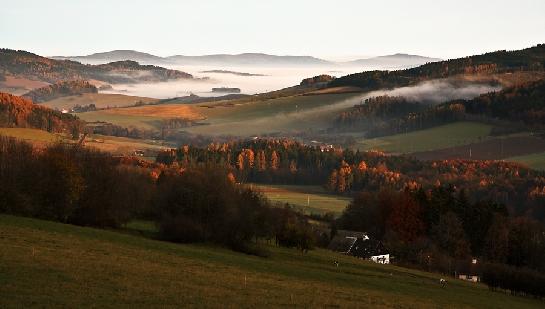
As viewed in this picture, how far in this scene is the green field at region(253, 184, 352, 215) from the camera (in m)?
128

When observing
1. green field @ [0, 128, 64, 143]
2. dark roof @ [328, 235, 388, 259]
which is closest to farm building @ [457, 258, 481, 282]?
dark roof @ [328, 235, 388, 259]

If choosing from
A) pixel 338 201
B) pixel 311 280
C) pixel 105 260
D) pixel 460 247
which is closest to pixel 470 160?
pixel 338 201

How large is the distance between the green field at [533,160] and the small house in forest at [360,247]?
293 ft

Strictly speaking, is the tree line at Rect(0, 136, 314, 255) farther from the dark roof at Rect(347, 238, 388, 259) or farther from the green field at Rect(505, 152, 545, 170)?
the green field at Rect(505, 152, 545, 170)

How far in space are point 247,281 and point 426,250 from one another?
51351 millimetres

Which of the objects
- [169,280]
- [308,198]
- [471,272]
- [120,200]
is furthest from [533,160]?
[169,280]

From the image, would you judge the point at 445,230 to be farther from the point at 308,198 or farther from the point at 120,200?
the point at 120,200

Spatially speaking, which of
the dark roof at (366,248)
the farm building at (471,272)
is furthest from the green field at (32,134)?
the farm building at (471,272)

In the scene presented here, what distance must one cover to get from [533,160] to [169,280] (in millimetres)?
162126

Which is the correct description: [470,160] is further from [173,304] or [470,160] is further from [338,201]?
[173,304]

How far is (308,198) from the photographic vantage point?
139 metres

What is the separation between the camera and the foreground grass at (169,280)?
29.5 m

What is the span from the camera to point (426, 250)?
8638 centimetres

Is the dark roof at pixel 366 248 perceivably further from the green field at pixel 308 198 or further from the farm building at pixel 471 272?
the green field at pixel 308 198
